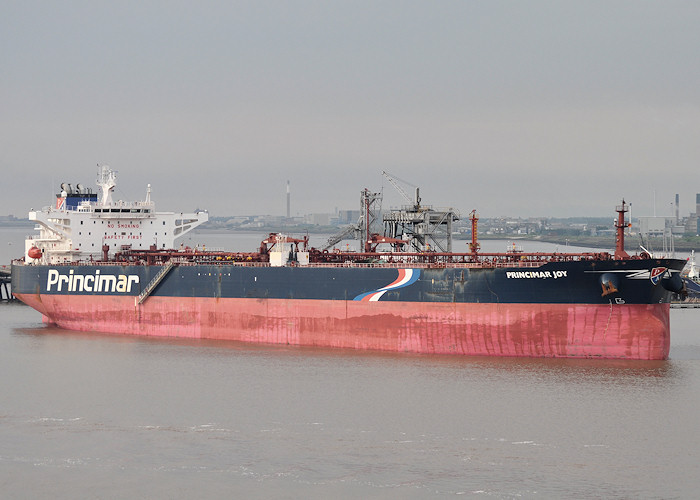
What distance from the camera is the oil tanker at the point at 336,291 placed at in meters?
26.0

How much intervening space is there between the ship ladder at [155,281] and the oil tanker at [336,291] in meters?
0.08

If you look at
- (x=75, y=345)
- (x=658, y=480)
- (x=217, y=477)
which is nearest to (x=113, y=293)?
(x=75, y=345)

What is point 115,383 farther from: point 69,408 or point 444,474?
point 444,474

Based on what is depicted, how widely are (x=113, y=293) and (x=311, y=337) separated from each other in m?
8.60

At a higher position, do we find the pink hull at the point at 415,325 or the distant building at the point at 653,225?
the distant building at the point at 653,225

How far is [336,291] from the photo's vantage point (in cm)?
2905

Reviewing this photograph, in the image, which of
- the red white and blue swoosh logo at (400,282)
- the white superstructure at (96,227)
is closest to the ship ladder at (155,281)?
the white superstructure at (96,227)

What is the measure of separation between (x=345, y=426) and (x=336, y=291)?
9.88 meters

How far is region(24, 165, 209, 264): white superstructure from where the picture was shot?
36594 millimetres

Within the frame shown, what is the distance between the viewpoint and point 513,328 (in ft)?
88.1

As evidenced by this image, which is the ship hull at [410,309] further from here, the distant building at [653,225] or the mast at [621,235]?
the distant building at [653,225]

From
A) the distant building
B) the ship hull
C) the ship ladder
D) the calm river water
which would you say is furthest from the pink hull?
the distant building

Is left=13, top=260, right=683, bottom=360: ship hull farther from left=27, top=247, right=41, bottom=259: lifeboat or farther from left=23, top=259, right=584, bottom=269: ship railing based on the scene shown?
left=27, top=247, right=41, bottom=259: lifeboat

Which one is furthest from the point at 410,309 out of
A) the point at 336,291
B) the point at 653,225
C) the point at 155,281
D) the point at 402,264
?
the point at 653,225
